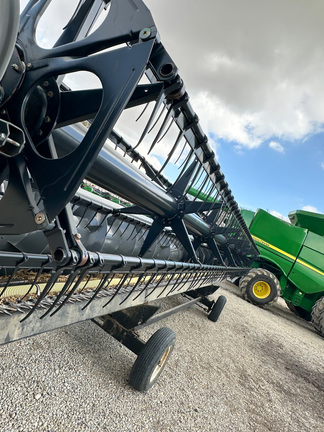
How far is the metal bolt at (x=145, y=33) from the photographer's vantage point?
88 centimetres

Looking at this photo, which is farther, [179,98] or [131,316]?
[131,316]

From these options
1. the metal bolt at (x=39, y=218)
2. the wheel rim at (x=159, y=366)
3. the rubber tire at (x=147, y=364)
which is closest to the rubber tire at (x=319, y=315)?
the wheel rim at (x=159, y=366)

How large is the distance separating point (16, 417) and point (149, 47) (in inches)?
71.4

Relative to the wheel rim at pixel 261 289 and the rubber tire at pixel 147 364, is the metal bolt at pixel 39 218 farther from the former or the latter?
the wheel rim at pixel 261 289

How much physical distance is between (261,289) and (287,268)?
898mm

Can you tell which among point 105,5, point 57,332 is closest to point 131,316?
point 57,332

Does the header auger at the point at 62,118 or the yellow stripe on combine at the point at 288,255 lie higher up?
the yellow stripe on combine at the point at 288,255

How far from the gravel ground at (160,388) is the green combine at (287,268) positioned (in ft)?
9.33

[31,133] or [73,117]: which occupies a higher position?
[73,117]

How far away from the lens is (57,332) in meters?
2.36

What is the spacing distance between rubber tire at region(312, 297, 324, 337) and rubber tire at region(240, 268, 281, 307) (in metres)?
0.89

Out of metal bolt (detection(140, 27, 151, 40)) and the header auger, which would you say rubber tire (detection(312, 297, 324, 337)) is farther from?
metal bolt (detection(140, 27, 151, 40))

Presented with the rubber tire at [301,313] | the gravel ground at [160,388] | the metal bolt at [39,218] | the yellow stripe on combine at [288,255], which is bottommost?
the gravel ground at [160,388]

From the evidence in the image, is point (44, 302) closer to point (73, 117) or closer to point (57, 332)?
point (73, 117)
